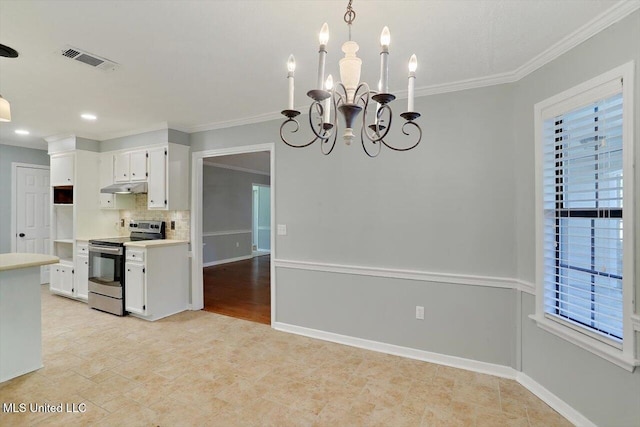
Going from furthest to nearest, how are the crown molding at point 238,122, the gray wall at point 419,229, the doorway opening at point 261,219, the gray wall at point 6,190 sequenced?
the doorway opening at point 261,219
the gray wall at point 6,190
the crown molding at point 238,122
the gray wall at point 419,229

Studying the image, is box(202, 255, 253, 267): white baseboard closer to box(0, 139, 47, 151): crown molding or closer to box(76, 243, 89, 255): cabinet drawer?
box(76, 243, 89, 255): cabinet drawer

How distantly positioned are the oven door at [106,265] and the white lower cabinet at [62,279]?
68 cm

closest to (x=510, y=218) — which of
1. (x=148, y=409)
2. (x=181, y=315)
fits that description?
(x=148, y=409)

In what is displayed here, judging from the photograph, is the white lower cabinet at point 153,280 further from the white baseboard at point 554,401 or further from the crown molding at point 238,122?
the white baseboard at point 554,401

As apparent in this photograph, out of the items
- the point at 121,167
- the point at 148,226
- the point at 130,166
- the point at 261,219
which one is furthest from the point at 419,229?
the point at 261,219

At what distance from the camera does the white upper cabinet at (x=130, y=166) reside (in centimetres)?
457

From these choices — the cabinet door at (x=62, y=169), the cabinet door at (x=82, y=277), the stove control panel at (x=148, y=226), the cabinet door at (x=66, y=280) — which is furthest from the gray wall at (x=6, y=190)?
the stove control panel at (x=148, y=226)

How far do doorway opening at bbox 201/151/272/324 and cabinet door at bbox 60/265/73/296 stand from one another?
1.98m

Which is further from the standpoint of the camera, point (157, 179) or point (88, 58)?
point (157, 179)

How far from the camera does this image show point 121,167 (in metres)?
4.83

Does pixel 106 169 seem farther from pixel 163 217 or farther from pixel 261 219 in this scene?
pixel 261 219

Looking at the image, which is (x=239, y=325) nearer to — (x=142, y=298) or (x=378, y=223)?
(x=142, y=298)

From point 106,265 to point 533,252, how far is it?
4989mm

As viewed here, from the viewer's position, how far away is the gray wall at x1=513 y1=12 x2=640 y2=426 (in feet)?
5.85
